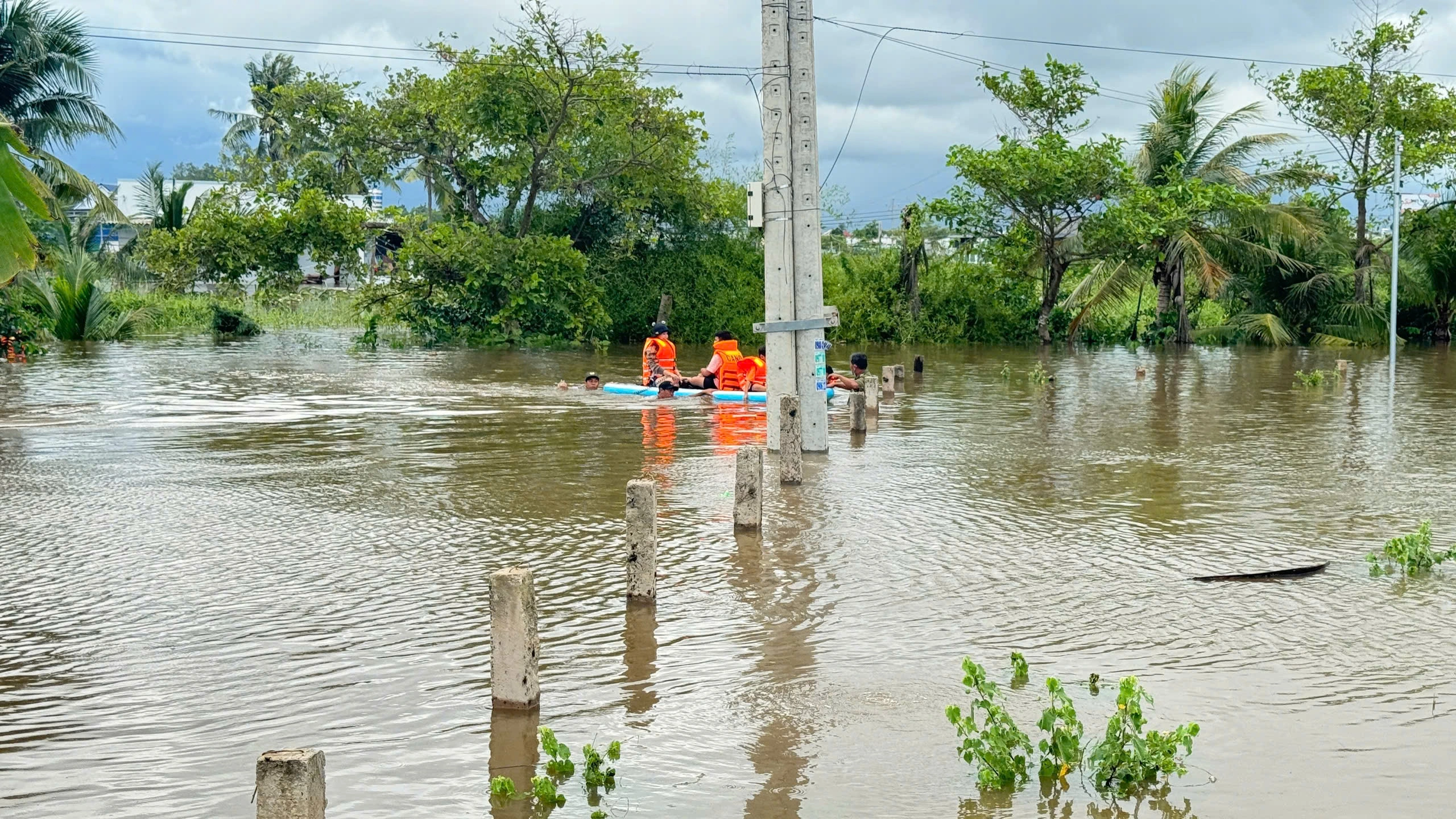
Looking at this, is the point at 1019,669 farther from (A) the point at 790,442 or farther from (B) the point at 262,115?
(B) the point at 262,115

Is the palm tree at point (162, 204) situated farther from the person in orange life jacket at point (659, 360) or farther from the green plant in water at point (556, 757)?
the green plant in water at point (556, 757)

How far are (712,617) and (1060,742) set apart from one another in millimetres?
2870

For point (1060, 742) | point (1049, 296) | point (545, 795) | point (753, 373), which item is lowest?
point (545, 795)

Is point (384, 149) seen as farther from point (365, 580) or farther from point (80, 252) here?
point (365, 580)

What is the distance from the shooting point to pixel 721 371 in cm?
2205

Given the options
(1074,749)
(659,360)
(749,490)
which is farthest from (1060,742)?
(659,360)

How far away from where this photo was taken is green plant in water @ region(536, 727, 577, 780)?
17.5ft

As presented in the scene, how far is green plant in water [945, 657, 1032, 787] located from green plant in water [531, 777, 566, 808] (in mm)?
1573

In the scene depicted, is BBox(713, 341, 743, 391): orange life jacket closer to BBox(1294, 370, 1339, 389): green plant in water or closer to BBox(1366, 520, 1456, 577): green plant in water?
BBox(1294, 370, 1339, 389): green plant in water

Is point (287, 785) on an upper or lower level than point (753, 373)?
lower

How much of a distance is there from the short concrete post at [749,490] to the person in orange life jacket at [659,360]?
11.7 metres

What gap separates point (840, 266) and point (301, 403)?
85.6 feet

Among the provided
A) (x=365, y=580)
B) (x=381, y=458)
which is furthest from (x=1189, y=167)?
(x=365, y=580)

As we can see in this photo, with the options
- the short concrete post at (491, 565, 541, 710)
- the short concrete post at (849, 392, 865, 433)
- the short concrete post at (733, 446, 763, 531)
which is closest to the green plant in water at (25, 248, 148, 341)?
the short concrete post at (849, 392, 865, 433)
